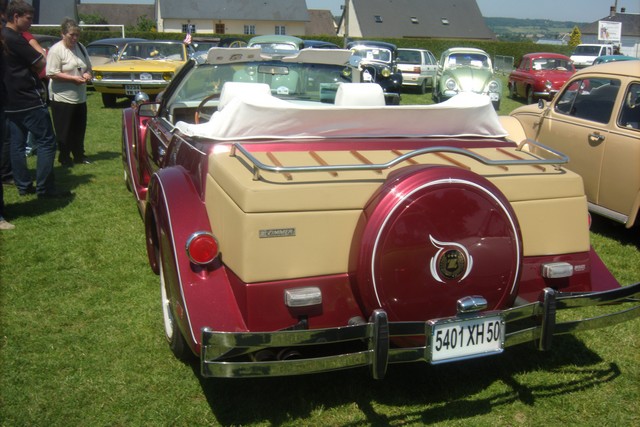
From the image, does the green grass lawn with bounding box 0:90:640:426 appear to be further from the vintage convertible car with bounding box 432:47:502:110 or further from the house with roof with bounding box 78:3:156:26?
the house with roof with bounding box 78:3:156:26

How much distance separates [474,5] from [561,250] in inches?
2932

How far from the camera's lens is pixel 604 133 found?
241 inches

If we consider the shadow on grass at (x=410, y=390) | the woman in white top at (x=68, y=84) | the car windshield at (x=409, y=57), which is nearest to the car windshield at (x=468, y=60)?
the car windshield at (x=409, y=57)

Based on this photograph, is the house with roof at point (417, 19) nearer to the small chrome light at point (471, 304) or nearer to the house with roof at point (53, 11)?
the house with roof at point (53, 11)

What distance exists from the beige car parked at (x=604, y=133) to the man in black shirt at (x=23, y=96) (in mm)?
4934

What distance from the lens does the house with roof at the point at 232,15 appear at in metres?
61.5

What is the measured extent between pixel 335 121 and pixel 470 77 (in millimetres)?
14378

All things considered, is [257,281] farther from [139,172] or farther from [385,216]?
[139,172]

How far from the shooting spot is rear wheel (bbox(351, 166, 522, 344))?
9.12ft

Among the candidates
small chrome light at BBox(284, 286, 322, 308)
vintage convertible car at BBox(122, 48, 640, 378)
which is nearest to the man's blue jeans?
vintage convertible car at BBox(122, 48, 640, 378)

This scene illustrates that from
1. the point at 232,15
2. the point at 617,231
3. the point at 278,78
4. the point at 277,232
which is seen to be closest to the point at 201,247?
the point at 277,232

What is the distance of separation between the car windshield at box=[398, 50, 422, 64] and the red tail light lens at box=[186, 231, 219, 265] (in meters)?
19.7

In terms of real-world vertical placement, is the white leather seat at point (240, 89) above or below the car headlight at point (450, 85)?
above

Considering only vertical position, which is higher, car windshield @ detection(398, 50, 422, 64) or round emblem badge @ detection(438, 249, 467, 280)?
car windshield @ detection(398, 50, 422, 64)
